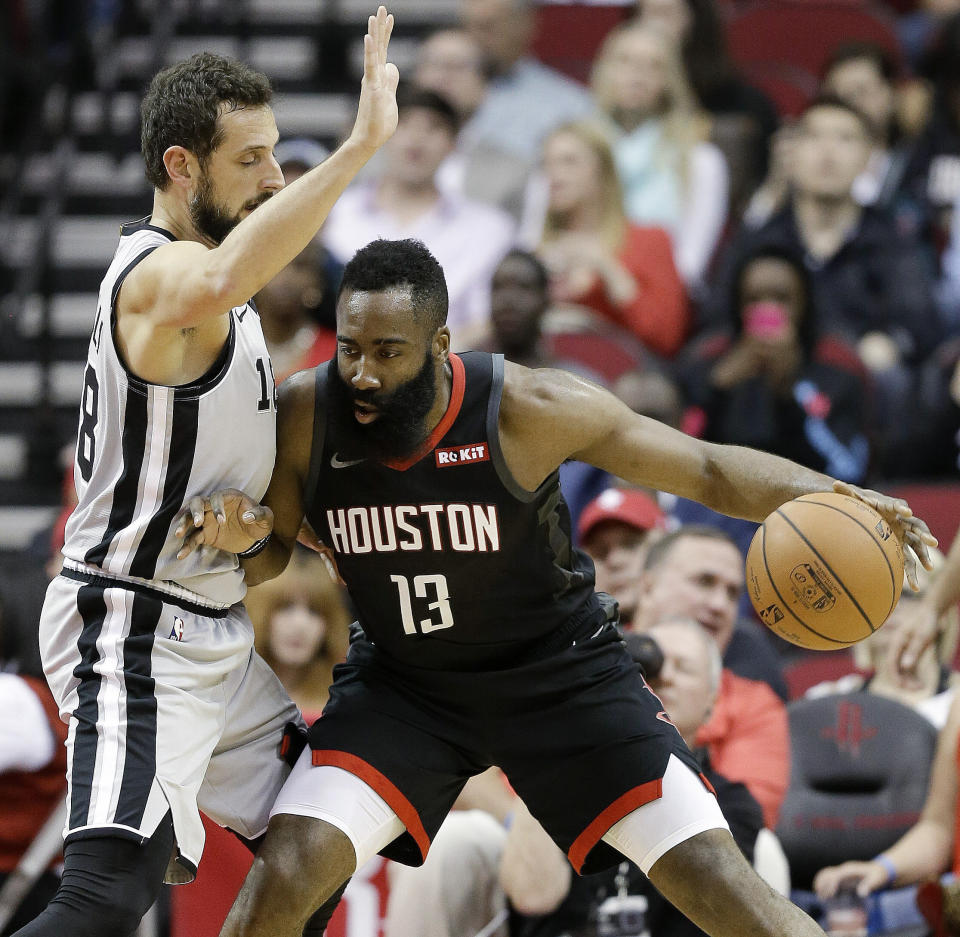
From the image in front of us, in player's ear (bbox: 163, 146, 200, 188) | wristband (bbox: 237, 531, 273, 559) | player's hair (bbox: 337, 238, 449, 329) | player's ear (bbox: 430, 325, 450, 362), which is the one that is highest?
player's ear (bbox: 163, 146, 200, 188)

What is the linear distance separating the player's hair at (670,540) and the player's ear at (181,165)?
2825mm

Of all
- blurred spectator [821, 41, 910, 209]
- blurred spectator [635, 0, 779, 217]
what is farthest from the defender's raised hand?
blurred spectator [821, 41, 910, 209]

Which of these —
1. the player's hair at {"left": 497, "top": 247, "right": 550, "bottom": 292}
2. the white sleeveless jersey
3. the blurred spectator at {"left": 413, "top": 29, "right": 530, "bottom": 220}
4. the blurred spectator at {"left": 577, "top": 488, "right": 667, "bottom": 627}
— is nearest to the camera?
the white sleeveless jersey

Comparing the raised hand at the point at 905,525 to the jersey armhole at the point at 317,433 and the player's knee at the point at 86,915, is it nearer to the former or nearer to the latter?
the jersey armhole at the point at 317,433

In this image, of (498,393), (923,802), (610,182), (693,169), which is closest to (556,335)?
(610,182)

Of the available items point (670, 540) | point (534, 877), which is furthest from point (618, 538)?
point (534, 877)

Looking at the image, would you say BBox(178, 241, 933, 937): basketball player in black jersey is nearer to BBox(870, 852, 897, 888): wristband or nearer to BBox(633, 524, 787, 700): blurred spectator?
BBox(870, 852, 897, 888): wristband

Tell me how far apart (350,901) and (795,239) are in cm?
471

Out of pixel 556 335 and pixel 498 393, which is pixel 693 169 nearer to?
pixel 556 335

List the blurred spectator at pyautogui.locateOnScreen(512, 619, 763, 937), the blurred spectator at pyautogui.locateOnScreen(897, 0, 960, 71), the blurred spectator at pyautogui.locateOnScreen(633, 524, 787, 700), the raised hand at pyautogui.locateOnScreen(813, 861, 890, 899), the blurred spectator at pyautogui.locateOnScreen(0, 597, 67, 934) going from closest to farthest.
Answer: the blurred spectator at pyautogui.locateOnScreen(512, 619, 763, 937) → the blurred spectator at pyautogui.locateOnScreen(0, 597, 67, 934) → the raised hand at pyautogui.locateOnScreen(813, 861, 890, 899) → the blurred spectator at pyautogui.locateOnScreen(633, 524, 787, 700) → the blurred spectator at pyautogui.locateOnScreen(897, 0, 960, 71)

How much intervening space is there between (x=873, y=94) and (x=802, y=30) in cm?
117

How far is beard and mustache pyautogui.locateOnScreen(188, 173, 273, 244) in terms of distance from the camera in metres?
3.53

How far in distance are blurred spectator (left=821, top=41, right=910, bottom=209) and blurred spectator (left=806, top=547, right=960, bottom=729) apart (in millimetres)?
3685

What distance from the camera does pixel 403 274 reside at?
371 cm
